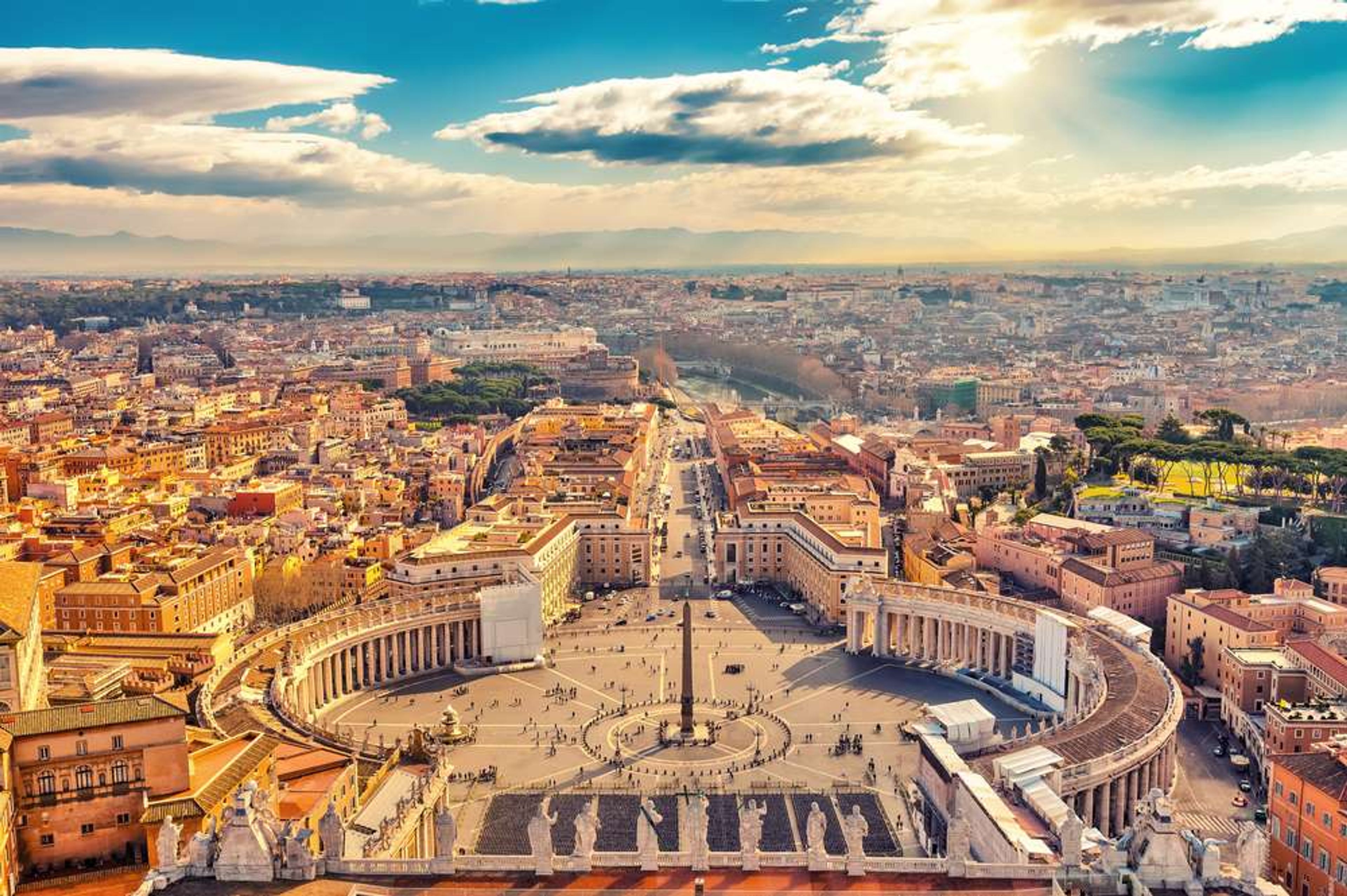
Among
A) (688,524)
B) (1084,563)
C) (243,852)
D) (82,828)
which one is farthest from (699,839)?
(688,524)

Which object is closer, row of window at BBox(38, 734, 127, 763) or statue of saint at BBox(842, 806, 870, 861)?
statue of saint at BBox(842, 806, 870, 861)

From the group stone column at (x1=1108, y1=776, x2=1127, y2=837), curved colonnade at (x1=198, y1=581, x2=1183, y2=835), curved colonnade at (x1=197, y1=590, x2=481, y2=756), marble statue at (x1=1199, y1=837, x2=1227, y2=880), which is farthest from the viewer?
curved colonnade at (x1=197, y1=590, x2=481, y2=756)

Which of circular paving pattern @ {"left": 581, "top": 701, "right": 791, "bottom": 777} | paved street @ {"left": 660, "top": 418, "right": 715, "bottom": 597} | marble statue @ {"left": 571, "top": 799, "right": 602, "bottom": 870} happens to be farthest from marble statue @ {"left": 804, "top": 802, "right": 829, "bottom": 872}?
paved street @ {"left": 660, "top": 418, "right": 715, "bottom": 597}

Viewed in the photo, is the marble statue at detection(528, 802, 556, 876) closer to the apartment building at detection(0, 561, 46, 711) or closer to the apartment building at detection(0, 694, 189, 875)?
the apartment building at detection(0, 694, 189, 875)

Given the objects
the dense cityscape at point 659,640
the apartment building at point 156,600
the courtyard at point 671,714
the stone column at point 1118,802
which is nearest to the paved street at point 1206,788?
the dense cityscape at point 659,640

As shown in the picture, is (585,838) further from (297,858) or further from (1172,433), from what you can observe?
(1172,433)

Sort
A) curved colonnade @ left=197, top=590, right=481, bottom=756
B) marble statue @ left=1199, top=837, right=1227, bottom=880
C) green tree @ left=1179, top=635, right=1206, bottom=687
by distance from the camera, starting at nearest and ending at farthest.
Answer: marble statue @ left=1199, top=837, right=1227, bottom=880, curved colonnade @ left=197, top=590, right=481, bottom=756, green tree @ left=1179, top=635, right=1206, bottom=687

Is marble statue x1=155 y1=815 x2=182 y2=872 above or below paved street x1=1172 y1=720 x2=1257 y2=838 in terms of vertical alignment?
above
